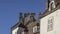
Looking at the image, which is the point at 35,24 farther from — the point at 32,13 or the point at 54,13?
the point at 54,13

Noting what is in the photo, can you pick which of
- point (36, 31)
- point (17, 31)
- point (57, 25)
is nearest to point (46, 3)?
point (36, 31)

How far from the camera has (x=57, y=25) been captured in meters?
40.6

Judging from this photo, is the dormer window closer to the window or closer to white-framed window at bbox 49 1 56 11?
white-framed window at bbox 49 1 56 11

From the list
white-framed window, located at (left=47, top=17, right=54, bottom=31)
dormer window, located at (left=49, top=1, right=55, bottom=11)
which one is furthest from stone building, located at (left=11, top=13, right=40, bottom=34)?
white-framed window, located at (left=47, top=17, right=54, bottom=31)

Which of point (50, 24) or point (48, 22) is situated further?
point (48, 22)

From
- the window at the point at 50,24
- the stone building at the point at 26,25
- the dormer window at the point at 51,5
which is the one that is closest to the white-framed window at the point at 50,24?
the window at the point at 50,24

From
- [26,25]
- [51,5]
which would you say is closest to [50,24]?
[51,5]

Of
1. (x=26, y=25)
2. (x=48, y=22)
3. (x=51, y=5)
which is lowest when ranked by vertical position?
(x=48, y=22)

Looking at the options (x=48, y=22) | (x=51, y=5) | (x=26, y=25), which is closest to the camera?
(x=48, y=22)

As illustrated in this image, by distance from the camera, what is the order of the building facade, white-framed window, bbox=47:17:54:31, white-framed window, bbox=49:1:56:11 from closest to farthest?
1. the building facade
2. white-framed window, bbox=47:17:54:31
3. white-framed window, bbox=49:1:56:11

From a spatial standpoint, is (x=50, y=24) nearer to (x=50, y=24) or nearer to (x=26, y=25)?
(x=50, y=24)

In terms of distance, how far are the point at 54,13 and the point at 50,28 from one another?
2.62m

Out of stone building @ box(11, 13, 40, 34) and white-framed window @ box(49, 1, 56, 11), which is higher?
white-framed window @ box(49, 1, 56, 11)

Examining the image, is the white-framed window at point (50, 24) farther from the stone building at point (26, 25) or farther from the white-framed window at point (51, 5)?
the stone building at point (26, 25)
